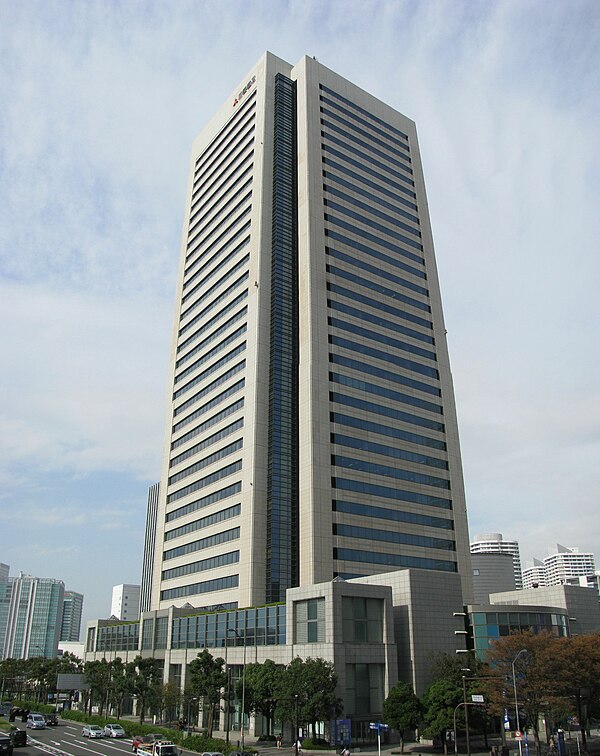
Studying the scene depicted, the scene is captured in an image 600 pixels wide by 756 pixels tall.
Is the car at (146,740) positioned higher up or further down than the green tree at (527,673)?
further down

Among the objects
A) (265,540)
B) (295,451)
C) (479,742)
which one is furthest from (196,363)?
(479,742)

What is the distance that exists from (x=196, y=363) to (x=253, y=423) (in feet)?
102

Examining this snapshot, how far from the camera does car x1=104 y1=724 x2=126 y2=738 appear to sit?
82500mm

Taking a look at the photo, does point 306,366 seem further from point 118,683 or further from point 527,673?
point 527,673

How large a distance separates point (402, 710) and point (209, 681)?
2283 cm

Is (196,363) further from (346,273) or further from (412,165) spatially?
(412,165)

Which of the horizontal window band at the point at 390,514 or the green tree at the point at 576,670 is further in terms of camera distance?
the horizontal window band at the point at 390,514

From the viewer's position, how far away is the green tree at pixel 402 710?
223ft

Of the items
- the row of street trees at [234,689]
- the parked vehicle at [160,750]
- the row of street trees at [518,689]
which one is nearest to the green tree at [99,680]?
the row of street trees at [234,689]

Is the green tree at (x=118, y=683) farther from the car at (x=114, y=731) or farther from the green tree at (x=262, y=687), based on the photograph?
the green tree at (x=262, y=687)

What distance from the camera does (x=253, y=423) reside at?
106500 mm

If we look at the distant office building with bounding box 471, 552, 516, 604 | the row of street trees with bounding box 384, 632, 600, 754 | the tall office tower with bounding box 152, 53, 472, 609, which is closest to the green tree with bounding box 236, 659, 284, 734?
the row of street trees with bounding box 384, 632, 600, 754

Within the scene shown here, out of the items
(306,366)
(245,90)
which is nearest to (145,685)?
(306,366)

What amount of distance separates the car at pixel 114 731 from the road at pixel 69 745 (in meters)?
1.08
